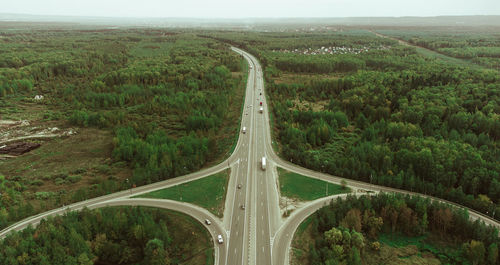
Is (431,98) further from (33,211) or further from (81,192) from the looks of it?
(33,211)

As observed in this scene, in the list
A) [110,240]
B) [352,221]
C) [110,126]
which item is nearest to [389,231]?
[352,221]

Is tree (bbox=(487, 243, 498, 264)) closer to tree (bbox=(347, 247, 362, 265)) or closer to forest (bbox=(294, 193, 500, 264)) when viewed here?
forest (bbox=(294, 193, 500, 264))

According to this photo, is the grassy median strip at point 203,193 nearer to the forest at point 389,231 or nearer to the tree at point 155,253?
the tree at point 155,253

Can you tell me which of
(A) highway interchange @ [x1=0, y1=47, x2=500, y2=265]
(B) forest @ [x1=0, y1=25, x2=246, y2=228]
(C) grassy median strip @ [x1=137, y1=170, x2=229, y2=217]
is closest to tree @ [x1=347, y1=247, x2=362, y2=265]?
(A) highway interchange @ [x1=0, y1=47, x2=500, y2=265]

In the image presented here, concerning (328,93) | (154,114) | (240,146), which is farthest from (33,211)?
(328,93)

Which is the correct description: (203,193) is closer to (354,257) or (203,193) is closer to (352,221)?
(352,221)
